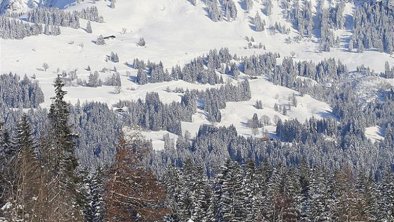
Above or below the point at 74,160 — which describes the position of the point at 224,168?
below

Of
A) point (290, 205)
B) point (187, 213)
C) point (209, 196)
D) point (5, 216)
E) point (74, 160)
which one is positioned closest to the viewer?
point (5, 216)

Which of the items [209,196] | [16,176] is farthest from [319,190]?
[16,176]

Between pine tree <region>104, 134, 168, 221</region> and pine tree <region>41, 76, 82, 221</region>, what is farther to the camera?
pine tree <region>41, 76, 82, 221</region>

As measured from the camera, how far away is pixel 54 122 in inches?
1951

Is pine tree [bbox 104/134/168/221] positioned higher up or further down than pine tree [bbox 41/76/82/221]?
higher up

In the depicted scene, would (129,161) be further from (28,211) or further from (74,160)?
(74,160)

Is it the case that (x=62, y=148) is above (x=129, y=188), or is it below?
below

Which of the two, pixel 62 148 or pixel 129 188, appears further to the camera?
pixel 62 148

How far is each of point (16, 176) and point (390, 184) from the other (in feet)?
233

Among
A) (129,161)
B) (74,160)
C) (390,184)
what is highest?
(129,161)

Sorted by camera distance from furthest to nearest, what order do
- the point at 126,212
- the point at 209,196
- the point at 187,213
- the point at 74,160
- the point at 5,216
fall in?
the point at 209,196
the point at 187,213
the point at 74,160
the point at 126,212
the point at 5,216

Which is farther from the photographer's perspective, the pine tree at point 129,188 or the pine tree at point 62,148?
the pine tree at point 62,148

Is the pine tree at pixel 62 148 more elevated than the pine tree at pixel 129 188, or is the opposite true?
the pine tree at pixel 129 188

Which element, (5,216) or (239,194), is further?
(239,194)
